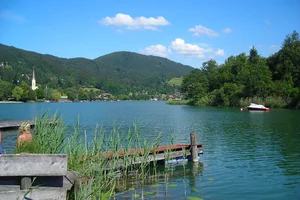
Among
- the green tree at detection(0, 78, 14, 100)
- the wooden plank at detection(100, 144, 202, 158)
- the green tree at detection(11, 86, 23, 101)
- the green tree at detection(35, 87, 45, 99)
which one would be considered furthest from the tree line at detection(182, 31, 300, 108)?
the green tree at detection(35, 87, 45, 99)

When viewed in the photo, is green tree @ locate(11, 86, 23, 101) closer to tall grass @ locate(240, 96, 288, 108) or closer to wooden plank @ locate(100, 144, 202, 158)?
tall grass @ locate(240, 96, 288, 108)

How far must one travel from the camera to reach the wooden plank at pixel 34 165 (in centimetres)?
555

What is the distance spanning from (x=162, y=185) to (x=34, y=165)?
7.72 metres

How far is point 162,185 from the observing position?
1259 centimetres

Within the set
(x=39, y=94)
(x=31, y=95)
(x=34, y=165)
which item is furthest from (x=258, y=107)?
(x=39, y=94)

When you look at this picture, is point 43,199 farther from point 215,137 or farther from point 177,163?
point 215,137

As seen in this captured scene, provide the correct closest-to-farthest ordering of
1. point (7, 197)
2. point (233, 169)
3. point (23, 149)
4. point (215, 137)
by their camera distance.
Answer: point (7, 197), point (23, 149), point (233, 169), point (215, 137)

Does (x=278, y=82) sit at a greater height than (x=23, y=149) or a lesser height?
greater

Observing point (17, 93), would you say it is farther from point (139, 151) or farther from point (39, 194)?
point (39, 194)

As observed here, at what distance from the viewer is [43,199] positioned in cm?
570

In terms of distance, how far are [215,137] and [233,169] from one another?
1209 cm

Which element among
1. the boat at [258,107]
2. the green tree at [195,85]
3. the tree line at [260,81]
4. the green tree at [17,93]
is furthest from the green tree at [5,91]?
the boat at [258,107]

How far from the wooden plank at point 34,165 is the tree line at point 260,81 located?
72.8 m

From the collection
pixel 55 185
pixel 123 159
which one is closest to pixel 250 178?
pixel 123 159
